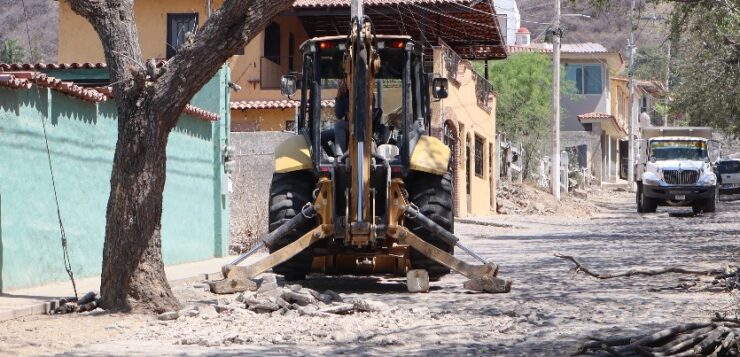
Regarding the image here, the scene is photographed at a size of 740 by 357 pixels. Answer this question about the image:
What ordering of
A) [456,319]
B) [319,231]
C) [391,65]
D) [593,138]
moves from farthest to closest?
[593,138] < [391,65] < [319,231] < [456,319]

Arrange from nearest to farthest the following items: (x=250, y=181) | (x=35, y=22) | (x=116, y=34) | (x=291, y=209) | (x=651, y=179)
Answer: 1. (x=116, y=34)
2. (x=291, y=209)
3. (x=250, y=181)
4. (x=651, y=179)
5. (x=35, y=22)

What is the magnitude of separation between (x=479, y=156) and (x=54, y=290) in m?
27.3

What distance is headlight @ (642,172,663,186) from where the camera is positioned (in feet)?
127

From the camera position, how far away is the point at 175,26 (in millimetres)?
35656

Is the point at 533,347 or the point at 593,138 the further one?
the point at 593,138

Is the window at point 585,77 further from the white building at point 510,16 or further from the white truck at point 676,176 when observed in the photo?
the white truck at point 676,176

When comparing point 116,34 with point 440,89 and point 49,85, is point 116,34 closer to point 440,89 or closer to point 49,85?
point 49,85

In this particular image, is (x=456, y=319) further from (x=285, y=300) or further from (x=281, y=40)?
(x=281, y=40)

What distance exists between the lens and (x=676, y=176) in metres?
38.3

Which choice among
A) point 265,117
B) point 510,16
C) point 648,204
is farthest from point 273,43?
point 510,16

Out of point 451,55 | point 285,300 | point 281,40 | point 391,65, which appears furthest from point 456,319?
point 281,40

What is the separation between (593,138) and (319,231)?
5610 centimetres

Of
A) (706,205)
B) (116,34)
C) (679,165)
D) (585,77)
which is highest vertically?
(585,77)

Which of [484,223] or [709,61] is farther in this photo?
[709,61]
